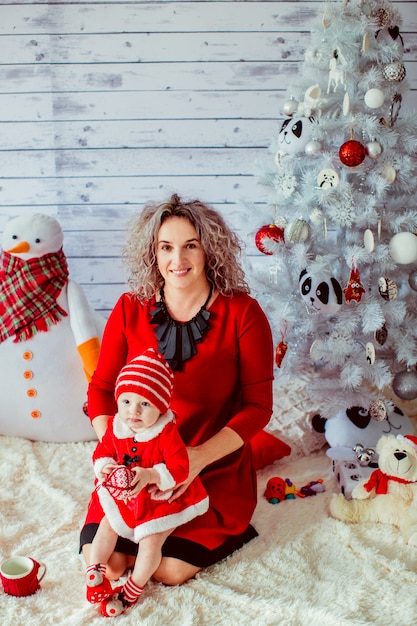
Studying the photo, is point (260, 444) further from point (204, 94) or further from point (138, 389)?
point (204, 94)

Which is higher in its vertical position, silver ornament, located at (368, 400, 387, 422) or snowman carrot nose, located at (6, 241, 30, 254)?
snowman carrot nose, located at (6, 241, 30, 254)

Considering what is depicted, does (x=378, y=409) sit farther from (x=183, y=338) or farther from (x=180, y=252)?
(x=180, y=252)

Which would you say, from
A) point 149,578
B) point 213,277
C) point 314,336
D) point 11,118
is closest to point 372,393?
point 314,336

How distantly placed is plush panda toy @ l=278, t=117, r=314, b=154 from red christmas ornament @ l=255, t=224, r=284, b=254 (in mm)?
258

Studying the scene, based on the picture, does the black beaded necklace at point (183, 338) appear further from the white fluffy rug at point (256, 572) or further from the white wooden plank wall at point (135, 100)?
the white wooden plank wall at point (135, 100)

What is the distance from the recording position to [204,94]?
8.72 ft

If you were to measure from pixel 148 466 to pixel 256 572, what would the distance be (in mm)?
411

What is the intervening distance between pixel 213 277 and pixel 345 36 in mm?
942

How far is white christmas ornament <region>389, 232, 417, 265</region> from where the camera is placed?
84.0 inches

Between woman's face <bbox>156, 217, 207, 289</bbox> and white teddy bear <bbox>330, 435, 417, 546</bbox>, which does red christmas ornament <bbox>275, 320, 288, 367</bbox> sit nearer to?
white teddy bear <bbox>330, 435, 417, 546</bbox>

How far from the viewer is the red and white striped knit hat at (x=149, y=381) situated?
4.73ft

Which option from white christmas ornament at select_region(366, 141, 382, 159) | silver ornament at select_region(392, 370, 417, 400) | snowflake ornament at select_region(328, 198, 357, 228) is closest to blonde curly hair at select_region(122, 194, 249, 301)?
snowflake ornament at select_region(328, 198, 357, 228)

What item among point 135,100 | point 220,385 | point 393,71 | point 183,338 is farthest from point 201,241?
point 135,100

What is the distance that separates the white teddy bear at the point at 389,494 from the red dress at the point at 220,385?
0.31m
